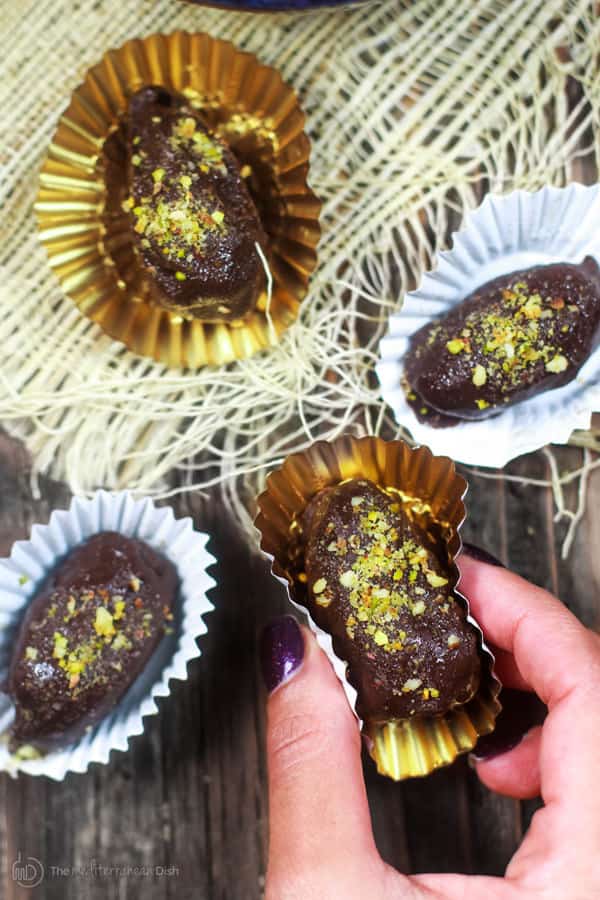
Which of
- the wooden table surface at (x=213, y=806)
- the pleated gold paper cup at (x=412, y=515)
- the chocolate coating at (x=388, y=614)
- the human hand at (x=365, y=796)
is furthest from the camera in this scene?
the wooden table surface at (x=213, y=806)

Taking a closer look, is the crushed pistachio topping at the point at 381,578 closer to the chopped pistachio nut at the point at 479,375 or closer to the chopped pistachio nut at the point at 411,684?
the chopped pistachio nut at the point at 411,684

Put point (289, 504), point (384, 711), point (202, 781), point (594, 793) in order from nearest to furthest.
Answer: point (594, 793) → point (384, 711) → point (289, 504) → point (202, 781)

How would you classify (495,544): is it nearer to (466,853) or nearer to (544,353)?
(544,353)

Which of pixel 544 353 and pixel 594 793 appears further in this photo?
pixel 544 353

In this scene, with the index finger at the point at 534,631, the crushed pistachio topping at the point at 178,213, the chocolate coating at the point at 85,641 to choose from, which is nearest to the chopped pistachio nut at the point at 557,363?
the index finger at the point at 534,631

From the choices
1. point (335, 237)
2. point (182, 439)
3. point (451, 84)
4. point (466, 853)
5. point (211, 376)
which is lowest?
point (466, 853)

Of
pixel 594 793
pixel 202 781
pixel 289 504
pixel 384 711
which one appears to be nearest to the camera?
pixel 594 793

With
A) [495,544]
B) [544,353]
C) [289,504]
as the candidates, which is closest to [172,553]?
[289,504]

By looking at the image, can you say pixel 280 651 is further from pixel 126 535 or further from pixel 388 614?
pixel 126 535

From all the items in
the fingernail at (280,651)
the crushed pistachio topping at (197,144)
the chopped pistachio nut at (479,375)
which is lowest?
the fingernail at (280,651)
